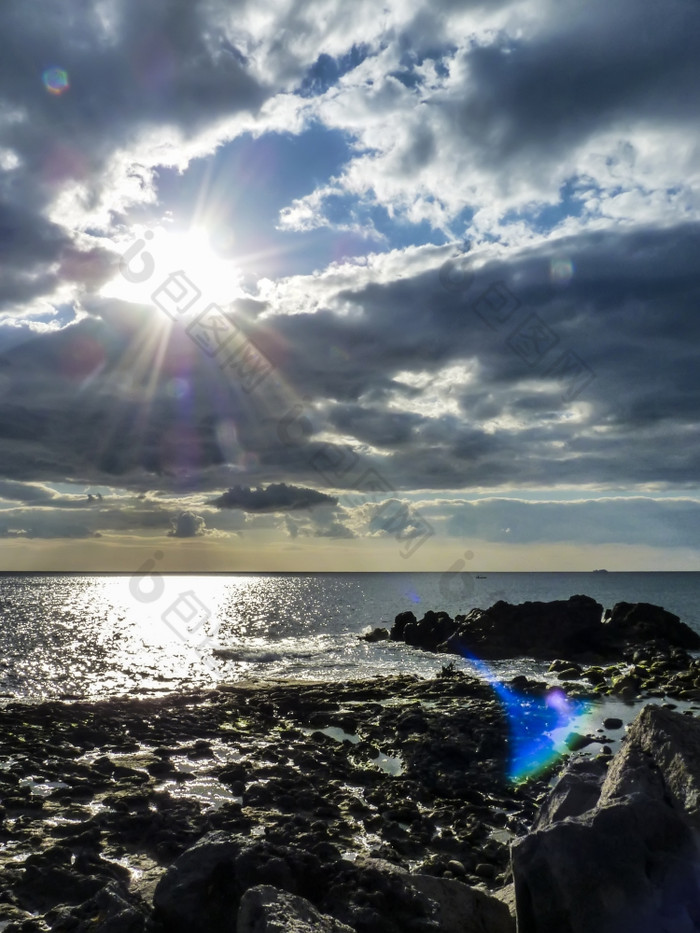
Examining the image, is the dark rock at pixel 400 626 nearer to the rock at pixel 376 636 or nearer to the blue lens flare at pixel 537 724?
the rock at pixel 376 636

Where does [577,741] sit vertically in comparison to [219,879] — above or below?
above

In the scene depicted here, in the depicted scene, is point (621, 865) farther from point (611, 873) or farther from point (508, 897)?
point (508, 897)

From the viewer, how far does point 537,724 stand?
23.8 meters

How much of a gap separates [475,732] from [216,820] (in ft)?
35.0

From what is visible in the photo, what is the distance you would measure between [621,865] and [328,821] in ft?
25.7

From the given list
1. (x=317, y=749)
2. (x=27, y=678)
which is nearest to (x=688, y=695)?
(x=317, y=749)

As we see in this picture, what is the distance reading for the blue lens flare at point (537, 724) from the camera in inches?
730

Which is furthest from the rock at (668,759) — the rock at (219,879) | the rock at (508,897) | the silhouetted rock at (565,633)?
the silhouetted rock at (565,633)

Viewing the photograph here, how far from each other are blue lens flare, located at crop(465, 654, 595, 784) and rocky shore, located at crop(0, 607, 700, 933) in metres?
0.52

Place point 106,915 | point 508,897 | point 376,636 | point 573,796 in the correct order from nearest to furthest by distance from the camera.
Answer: point 106,915 → point 508,897 → point 573,796 → point 376,636

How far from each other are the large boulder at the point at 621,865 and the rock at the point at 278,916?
223 cm

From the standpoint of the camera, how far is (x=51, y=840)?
1236 centimetres

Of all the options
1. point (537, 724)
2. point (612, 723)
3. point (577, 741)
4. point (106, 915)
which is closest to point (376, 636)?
point (537, 724)

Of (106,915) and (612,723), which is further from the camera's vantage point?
(612,723)
